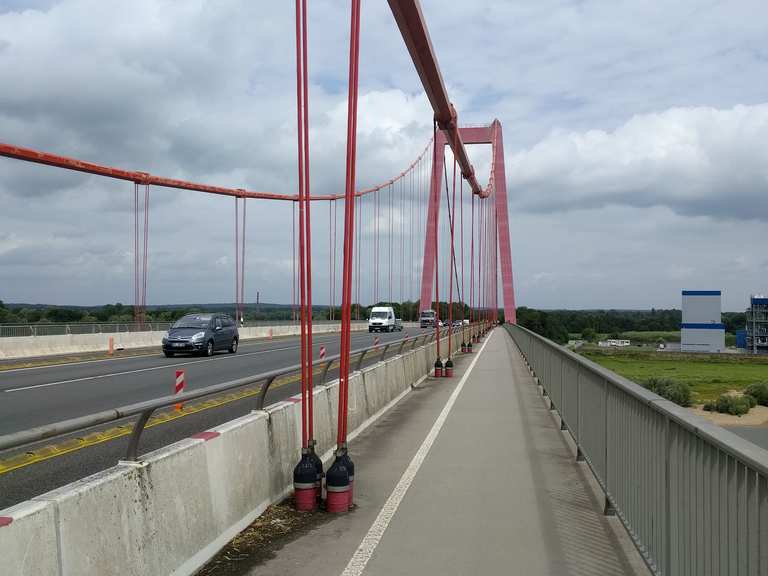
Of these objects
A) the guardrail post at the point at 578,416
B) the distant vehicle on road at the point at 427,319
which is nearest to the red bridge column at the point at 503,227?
the distant vehicle on road at the point at 427,319

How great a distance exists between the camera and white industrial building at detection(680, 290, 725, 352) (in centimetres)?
12562

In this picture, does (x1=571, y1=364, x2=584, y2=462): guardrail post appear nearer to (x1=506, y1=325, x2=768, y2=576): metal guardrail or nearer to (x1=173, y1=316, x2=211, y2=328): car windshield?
(x1=506, y1=325, x2=768, y2=576): metal guardrail

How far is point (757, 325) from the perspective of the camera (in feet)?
399

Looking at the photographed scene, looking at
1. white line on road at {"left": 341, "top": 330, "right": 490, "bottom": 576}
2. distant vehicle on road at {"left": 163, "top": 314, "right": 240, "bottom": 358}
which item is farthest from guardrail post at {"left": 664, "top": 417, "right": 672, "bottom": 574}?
distant vehicle on road at {"left": 163, "top": 314, "right": 240, "bottom": 358}

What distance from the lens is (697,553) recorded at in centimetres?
341

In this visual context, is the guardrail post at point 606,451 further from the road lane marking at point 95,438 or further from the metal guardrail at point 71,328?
the metal guardrail at point 71,328

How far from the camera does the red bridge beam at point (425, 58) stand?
1215 cm

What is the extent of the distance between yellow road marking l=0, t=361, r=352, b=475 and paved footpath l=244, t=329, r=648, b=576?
7.62 ft

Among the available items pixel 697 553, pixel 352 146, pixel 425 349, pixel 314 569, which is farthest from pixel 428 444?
pixel 425 349

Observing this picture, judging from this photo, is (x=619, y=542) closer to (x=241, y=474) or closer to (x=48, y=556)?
(x=241, y=474)

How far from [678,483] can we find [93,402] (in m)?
11.6

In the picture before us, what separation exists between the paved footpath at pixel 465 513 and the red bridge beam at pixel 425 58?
21.6ft

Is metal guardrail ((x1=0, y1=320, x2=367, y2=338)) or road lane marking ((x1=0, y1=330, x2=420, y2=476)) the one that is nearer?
road lane marking ((x1=0, y1=330, x2=420, y2=476))

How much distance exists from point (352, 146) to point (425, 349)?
1364 cm
